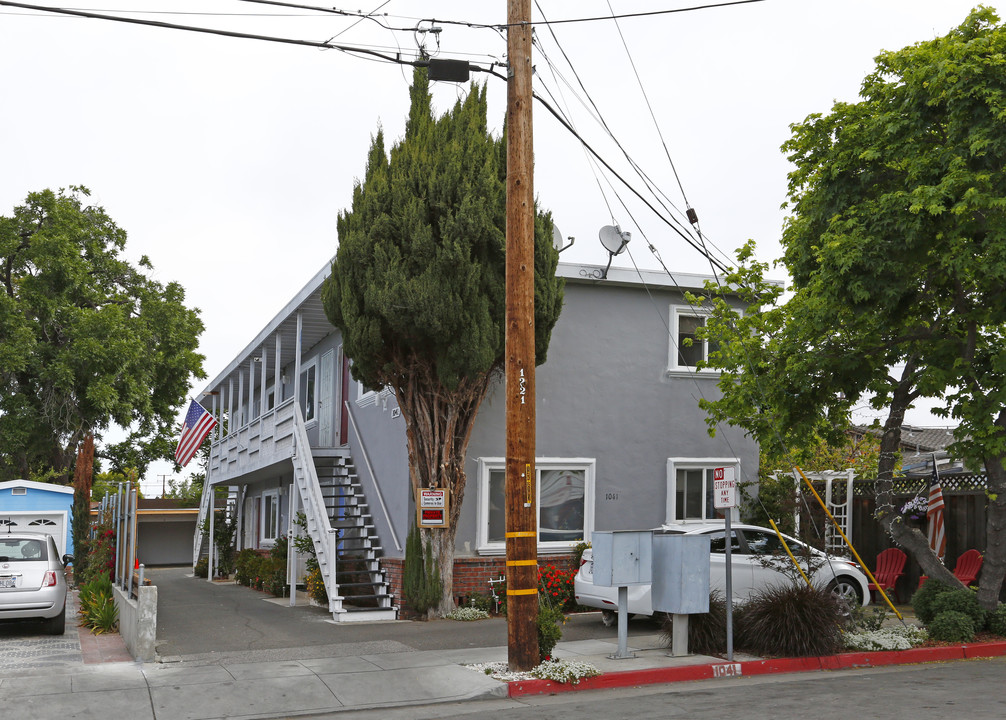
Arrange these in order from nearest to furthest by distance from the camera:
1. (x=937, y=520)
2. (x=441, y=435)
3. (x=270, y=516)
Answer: (x=441, y=435) → (x=937, y=520) → (x=270, y=516)

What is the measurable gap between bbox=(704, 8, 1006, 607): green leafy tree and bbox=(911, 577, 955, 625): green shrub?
0.81ft

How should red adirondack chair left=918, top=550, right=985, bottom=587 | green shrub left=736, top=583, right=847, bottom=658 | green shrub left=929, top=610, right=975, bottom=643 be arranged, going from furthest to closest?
red adirondack chair left=918, top=550, right=985, bottom=587 < green shrub left=929, top=610, right=975, bottom=643 < green shrub left=736, top=583, right=847, bottom=658

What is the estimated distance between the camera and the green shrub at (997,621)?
12.8 metres

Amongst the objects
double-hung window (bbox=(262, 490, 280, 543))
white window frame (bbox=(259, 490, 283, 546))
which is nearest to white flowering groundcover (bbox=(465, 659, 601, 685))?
white window frame (bbox=(259, 490, 283, 546))

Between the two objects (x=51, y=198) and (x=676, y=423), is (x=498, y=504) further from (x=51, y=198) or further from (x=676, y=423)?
(x=51, y=198)

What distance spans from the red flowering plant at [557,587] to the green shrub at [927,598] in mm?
5201

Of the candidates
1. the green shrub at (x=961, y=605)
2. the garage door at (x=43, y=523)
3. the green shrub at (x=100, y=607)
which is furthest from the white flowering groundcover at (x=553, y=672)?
the garage door at (x=43, y=523)

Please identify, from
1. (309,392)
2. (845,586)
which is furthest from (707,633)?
(309,392)

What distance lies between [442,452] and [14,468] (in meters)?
24.2

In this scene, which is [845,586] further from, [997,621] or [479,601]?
[479,601]

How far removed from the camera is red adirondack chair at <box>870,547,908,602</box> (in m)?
17.4

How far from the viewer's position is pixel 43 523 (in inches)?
1067

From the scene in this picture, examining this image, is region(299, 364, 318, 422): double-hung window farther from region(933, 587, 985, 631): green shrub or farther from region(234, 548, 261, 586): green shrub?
region(933, 587, 985, 631): green shrub

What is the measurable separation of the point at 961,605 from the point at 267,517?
17.8m
